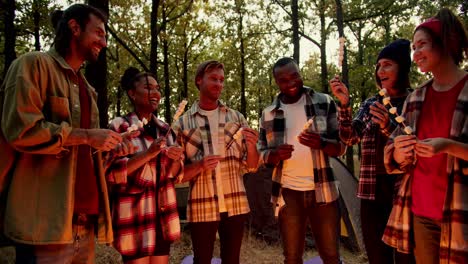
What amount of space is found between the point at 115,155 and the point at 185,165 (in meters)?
0.76

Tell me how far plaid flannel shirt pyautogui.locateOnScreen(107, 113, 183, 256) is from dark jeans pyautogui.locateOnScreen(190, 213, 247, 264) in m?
0.30

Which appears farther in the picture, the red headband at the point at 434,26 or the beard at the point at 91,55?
the beard at the point at 91,55

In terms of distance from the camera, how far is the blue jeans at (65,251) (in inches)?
83.7

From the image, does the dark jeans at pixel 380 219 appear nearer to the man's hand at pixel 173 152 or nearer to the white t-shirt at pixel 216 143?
the white t-shirt at pixel 216 143

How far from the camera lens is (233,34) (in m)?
23.5

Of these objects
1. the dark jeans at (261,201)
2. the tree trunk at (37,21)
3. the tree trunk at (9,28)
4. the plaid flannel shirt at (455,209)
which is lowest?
the dark jeans at (261,201)

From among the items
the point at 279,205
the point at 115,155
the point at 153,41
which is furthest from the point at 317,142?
the point at 153,41

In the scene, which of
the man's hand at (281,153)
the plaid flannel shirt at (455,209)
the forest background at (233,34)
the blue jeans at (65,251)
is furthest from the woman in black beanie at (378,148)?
the forest background at (233,34)

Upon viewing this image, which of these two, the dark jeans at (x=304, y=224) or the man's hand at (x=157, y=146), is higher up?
the man's hand at (x=157, y=146)

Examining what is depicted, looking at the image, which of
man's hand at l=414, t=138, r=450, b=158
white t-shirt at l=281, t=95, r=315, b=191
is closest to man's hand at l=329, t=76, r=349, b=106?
white t-shirt at l=281, t=95, r=315, b=191

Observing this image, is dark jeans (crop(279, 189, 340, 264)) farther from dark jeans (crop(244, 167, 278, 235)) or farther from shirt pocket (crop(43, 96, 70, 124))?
dark jeans (crop(244, 167, 278, 235))

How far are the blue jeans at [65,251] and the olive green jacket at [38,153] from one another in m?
0.07

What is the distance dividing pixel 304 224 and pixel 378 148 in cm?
101

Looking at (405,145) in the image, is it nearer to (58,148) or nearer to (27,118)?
(58,148)
